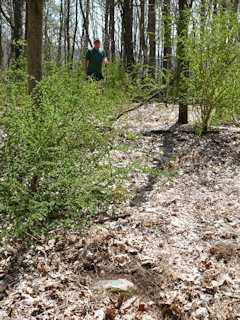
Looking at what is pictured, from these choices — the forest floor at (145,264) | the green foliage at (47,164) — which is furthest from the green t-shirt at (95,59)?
the forest floor at (145,264)

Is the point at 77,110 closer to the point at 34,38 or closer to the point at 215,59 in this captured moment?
the point at 34,38

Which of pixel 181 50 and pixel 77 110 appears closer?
pixel 77 110

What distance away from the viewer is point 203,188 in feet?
12.6

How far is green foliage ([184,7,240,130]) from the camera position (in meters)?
4.52

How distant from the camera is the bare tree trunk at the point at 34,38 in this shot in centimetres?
380

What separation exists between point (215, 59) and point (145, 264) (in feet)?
11.7

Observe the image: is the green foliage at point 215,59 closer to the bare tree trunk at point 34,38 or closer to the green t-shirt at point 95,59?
the bare tree trunk at point 34,38

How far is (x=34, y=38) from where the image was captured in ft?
12.8

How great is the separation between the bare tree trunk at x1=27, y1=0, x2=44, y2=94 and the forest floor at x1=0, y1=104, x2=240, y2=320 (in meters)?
1.98

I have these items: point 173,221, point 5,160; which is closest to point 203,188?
point 173,221

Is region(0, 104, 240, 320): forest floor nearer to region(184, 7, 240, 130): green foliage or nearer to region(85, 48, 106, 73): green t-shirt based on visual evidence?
region(184, 7, 240, 130): green foliage

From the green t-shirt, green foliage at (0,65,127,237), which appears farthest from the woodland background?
the green t-shirt

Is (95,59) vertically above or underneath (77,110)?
above

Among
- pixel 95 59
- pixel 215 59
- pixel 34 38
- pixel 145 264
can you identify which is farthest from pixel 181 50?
pixel 145 264
